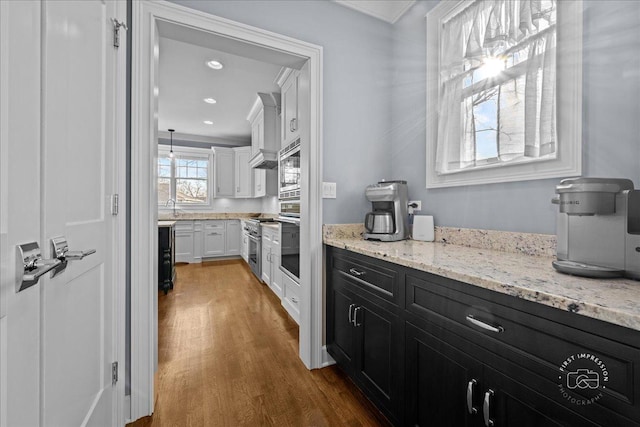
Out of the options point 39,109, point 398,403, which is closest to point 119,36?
point 39,109

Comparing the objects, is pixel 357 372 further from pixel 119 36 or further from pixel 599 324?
pixel 119 36

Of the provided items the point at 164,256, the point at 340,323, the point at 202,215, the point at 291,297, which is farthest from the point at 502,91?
the point at 202,215

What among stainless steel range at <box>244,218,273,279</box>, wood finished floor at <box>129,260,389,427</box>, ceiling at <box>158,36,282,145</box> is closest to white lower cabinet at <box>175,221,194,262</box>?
stainless steel range at <box>244,218,273,279</box>

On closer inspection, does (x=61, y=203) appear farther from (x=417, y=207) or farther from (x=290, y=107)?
(x=290, y=107)

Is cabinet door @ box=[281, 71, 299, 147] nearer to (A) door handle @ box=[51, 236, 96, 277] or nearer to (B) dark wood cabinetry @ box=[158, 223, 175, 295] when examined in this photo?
(B) dark wood cabinetry @ box=[158, 223, 175, 295]

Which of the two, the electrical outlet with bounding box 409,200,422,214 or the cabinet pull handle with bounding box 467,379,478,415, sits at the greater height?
the electrical outlet with bounding box 409,200,422,214

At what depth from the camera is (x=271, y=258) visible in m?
3.45

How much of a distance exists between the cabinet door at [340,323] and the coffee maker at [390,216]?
1.29 ft

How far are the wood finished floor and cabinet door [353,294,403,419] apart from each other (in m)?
0.20

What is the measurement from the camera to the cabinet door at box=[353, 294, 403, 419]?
1.26m

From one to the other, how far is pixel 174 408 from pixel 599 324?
1915 mm

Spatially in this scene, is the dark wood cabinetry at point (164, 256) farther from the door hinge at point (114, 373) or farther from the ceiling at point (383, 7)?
the ceiling at point (383, 7)

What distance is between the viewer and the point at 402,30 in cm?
219

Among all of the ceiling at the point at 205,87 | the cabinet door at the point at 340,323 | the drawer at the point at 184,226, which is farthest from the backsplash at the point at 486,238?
the drawer at the point at 184,226
